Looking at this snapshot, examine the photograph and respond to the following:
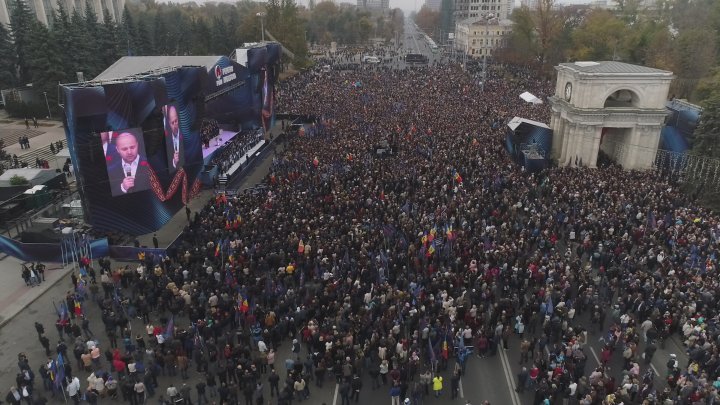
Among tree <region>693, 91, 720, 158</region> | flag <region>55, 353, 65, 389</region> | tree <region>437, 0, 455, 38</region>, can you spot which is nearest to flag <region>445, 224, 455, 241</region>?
flag <region>55, 353, 65, 389</region>

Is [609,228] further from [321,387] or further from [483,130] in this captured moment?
[483,130]

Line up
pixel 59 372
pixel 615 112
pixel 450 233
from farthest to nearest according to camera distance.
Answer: pixel 615 112 → pixel 450 233 → pixel 59 372

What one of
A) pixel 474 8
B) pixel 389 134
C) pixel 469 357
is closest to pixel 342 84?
pixel 389 134

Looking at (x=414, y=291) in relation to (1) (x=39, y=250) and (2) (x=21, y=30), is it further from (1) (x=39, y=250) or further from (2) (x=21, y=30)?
(2) (x=21, y=30)

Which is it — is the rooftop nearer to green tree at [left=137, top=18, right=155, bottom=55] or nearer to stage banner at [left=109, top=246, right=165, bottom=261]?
stage banner at [left=109, top=246, right=165, bottom=261]

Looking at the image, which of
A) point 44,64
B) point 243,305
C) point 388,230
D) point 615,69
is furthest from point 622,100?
point 44,64

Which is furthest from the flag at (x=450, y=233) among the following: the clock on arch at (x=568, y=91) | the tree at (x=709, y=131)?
the tree at (x=709, y=131)

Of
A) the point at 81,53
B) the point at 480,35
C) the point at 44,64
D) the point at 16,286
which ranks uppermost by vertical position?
the point at 81,53
